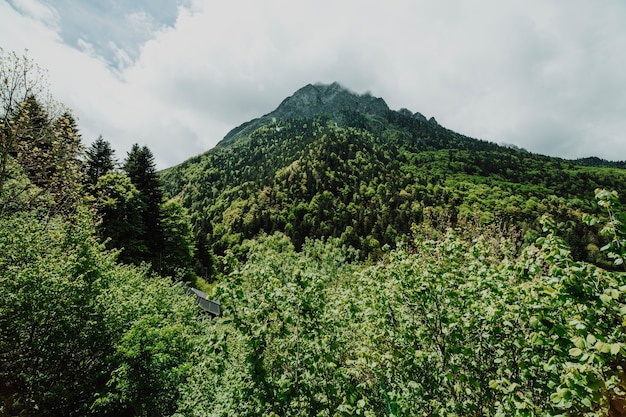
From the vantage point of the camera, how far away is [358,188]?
124188 mm

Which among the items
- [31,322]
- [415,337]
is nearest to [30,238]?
[31,322]

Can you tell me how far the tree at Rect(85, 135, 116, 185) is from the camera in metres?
37.8

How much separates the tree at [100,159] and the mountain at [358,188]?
28.2 meters

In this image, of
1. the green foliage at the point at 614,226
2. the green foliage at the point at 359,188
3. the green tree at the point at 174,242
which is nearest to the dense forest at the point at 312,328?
the green foliage at the point at 614,226

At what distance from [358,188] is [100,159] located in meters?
97.6

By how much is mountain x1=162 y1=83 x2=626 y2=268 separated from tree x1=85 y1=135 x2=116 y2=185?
28.2m

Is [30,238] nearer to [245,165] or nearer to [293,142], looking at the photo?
[245,165]

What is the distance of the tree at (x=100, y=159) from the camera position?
3784 centimetres

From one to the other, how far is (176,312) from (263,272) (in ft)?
40.8

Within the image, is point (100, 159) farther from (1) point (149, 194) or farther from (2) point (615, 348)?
(2) point (615, 348)

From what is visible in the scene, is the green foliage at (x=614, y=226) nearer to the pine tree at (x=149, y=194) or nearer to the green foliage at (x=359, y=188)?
the pine tree at (x=149, y=194)

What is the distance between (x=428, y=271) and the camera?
634cm

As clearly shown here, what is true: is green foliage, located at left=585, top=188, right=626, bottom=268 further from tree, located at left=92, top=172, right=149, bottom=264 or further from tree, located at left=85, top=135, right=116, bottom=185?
tree, located at left=85, top=135, right=116, bottom=185

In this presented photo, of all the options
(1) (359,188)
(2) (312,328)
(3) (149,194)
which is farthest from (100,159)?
(1) (359,188)
